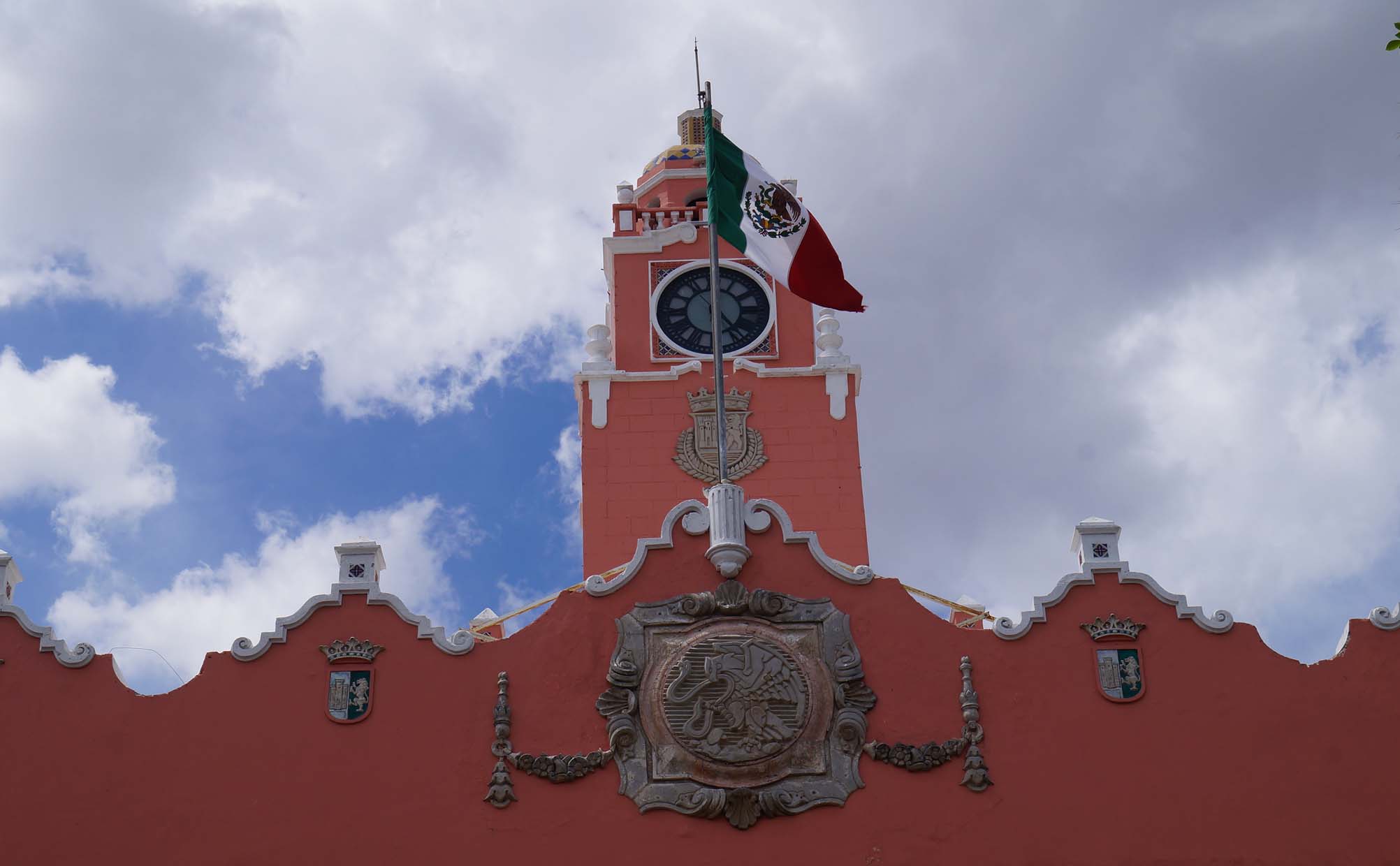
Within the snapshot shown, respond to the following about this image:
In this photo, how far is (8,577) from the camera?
19469 millimetres

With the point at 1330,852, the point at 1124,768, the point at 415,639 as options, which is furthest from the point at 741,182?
the point at 1330,852

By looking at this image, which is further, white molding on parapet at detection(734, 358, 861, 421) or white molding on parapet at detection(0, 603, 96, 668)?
white molding on parapet at detection(734, 358, 861, 421)

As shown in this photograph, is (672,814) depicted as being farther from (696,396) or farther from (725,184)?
(696,396)

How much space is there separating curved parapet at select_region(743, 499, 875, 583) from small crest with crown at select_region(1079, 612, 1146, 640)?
2308 millimetres

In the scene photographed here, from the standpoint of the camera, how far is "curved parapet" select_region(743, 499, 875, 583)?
19.4m

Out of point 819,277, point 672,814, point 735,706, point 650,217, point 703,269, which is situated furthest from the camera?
point 650,217

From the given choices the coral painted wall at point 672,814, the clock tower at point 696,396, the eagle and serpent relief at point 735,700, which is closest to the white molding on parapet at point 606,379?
the clock tower at point 696,396

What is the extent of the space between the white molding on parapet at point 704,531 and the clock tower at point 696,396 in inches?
204

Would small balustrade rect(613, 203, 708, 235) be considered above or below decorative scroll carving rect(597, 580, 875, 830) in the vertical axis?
above

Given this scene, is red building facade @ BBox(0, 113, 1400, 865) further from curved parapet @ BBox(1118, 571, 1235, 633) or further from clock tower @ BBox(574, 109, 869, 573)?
clock tower @ BBox(574, 109, 869, 573)

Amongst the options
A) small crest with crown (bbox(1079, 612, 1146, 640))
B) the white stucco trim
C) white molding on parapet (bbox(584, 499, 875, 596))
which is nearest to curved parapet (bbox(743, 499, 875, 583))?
white molding on parapet (bbox(584, 499, 875, 596))

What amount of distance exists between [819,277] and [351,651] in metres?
6.70

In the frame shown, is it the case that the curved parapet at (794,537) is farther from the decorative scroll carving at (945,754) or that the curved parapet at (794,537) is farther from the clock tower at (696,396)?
the clock tower at (696,396)

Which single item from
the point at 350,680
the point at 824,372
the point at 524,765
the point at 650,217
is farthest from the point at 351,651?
the point at 650,217
